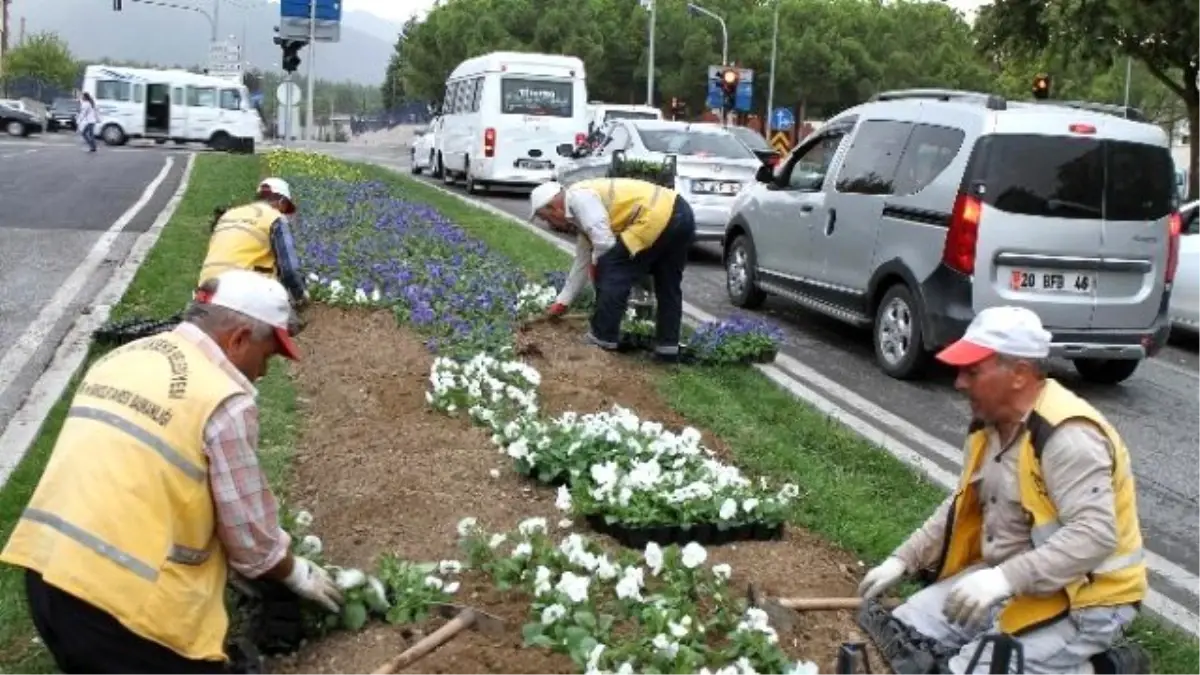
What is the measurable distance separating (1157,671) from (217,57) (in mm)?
63548

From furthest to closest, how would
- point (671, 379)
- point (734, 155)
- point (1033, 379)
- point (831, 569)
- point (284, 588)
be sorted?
1. point (734, 155)
2. point (671, 379)
3. point (831, 569)
4. point (284, 588)
5. point (1033, 379)

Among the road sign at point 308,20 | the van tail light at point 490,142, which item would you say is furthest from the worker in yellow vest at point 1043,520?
the van tail light at point 490,142

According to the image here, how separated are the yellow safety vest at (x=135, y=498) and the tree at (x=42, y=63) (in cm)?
9471

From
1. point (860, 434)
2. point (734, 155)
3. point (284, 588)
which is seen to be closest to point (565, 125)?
point (734, 155)

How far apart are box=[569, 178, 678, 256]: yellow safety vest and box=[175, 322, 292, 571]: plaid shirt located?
18.2ft

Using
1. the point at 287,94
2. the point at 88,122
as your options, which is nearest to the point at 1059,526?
the point at 287,94

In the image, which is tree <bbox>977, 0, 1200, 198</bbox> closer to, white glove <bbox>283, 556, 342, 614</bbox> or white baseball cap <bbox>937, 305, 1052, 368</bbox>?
white baseball cap <bbox>937, 305, 1052, 368</bbox>

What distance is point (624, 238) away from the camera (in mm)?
9133

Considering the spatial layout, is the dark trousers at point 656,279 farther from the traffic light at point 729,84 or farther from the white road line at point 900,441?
the traffic light at point 729,84

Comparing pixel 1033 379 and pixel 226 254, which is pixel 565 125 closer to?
pixel 226 254

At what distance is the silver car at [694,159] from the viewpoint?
1669 cm

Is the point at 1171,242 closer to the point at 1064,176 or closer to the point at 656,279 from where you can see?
the point at 1064,176

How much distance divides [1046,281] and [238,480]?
7055mm

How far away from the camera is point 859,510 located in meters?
6.28
